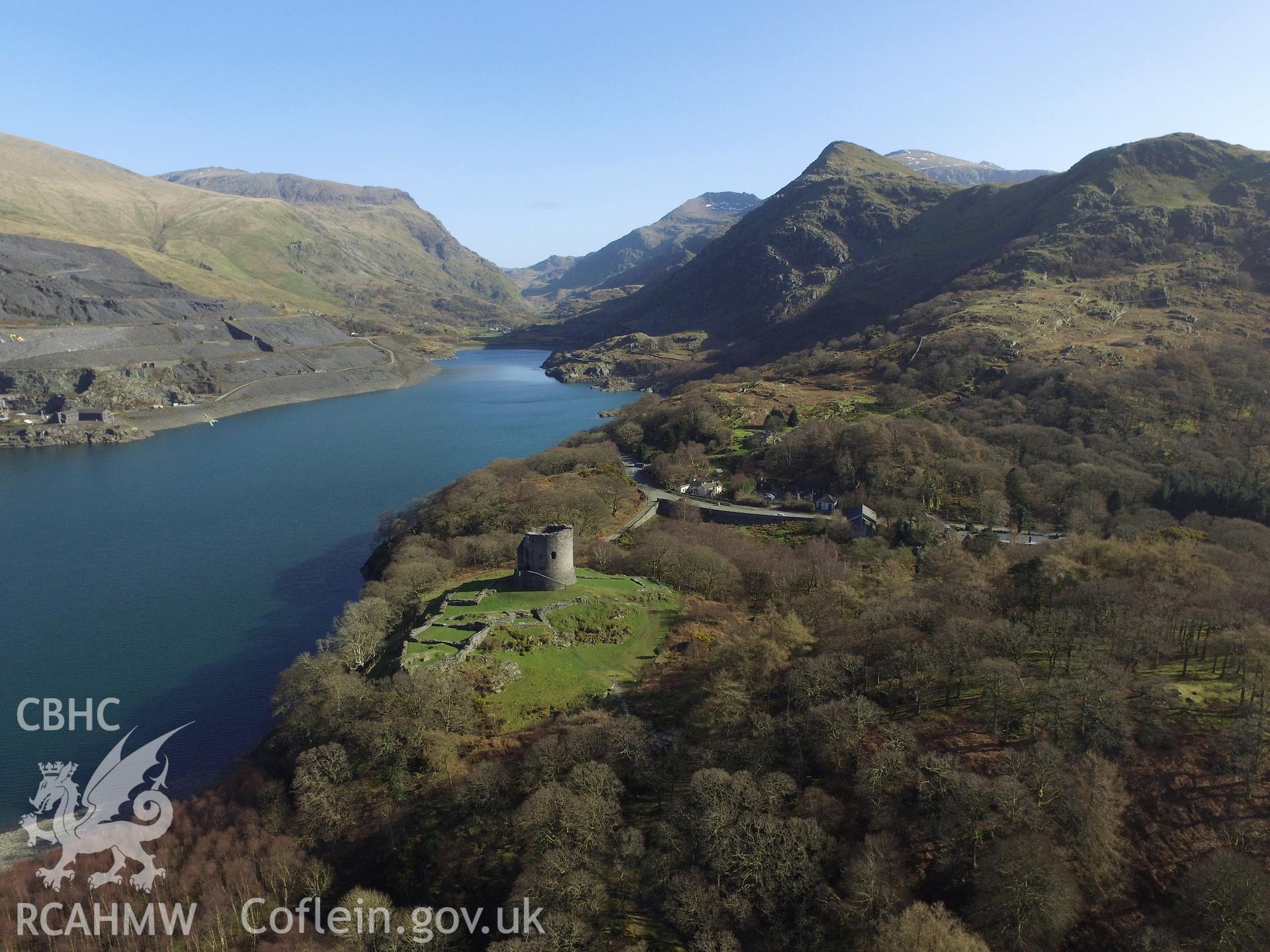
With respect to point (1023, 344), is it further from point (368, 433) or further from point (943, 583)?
point (368, 433)

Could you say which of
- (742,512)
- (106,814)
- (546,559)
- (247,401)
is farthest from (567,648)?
(247,401)

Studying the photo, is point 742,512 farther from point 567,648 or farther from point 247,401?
point 247,401

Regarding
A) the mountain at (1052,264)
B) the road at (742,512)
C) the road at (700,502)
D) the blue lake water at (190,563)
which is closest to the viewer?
the blue lake water at (190,563)

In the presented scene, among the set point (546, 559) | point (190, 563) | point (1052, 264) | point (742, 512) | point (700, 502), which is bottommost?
point (190, 563)

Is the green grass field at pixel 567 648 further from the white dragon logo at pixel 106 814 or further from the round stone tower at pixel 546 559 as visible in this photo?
the white dragon logo at pixel 106 814

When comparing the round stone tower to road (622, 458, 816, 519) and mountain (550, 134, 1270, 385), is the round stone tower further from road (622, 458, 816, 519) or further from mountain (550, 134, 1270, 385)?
mountain (550, 134, 1270, 385)

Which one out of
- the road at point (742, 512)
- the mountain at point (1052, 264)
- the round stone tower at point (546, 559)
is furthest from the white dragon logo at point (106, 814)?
the mountain at point (1052, 264)
